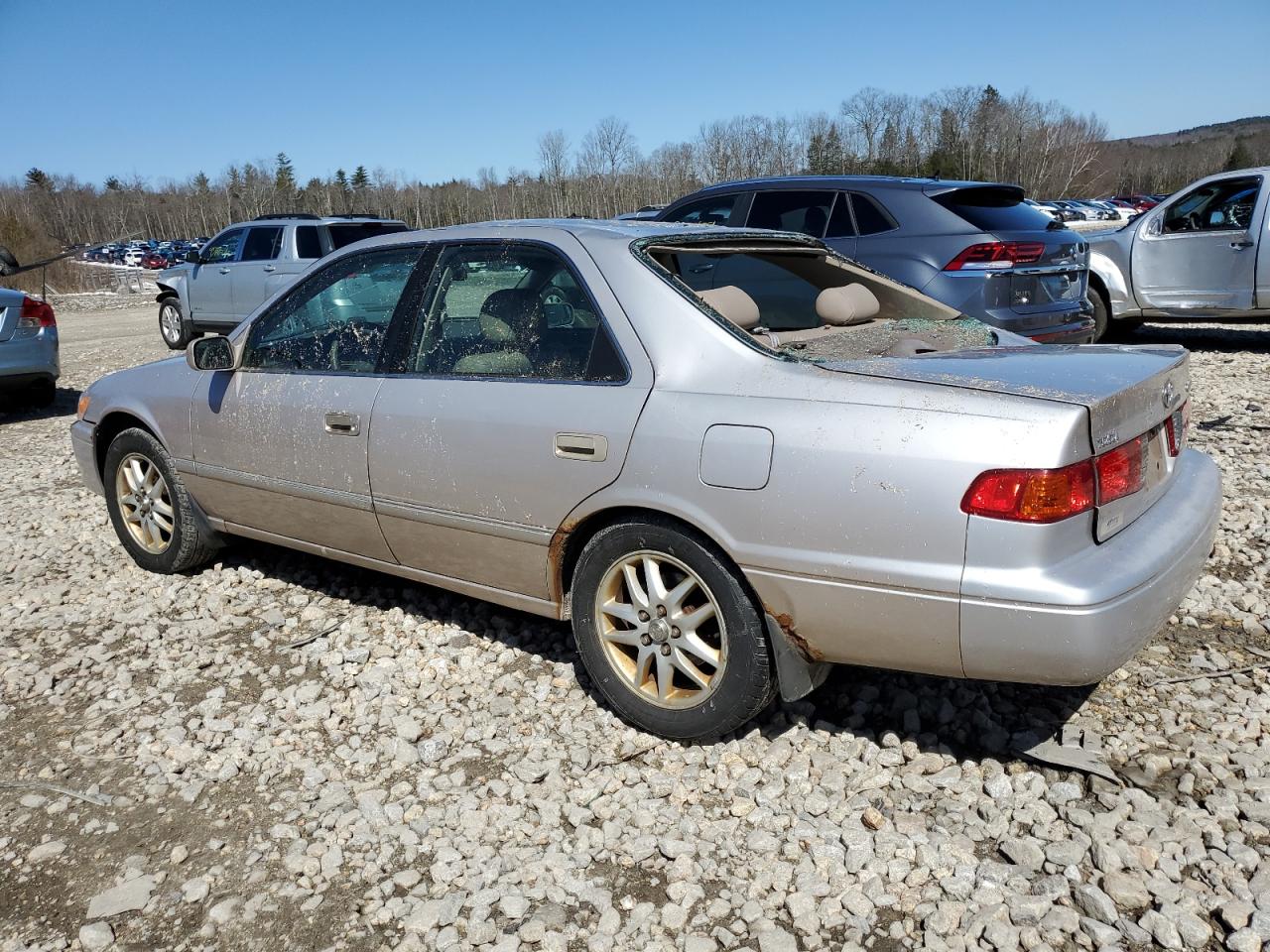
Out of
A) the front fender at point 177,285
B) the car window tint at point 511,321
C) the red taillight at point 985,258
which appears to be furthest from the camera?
the front fender at point 177,285

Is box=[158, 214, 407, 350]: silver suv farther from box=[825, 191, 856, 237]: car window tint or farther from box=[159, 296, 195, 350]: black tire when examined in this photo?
box=[825, 191, 856, 237]: car window tint

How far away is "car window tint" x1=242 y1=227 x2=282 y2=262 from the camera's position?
13.7 meters

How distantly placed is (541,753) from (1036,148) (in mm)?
100908

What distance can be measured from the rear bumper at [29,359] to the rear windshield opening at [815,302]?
7.55 m

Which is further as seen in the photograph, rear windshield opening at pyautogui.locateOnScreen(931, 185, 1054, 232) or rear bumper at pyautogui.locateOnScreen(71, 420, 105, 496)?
rear windshield opening at pyautogui.locateOnScreen(931, 185, 1054, 232)

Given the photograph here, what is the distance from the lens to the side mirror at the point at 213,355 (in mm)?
4230

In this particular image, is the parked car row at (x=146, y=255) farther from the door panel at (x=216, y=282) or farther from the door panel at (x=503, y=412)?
the door panel at (x=503, y=412)

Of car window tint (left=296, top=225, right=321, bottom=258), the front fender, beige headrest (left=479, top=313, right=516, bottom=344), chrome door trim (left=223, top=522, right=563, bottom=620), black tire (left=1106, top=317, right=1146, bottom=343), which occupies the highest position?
car window tint (left=296, top=225, right=321, bottom=258)

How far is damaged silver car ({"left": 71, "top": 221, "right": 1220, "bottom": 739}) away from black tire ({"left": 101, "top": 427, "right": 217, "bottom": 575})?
0.73 ft

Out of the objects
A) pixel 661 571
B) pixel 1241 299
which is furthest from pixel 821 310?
pixel 1241 299

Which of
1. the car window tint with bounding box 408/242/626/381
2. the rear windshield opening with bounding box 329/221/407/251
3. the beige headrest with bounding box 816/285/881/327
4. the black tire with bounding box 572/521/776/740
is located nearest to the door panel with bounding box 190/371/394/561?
the car window tint with bounding box 408/242/626/381

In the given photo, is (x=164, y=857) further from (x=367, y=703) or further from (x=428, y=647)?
(x=428, y=647)

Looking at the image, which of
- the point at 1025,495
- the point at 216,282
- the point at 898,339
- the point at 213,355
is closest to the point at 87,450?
the point at 213,355

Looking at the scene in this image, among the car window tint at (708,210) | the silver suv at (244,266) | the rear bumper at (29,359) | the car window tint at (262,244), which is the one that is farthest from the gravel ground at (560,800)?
the car window tint at (262,244)
